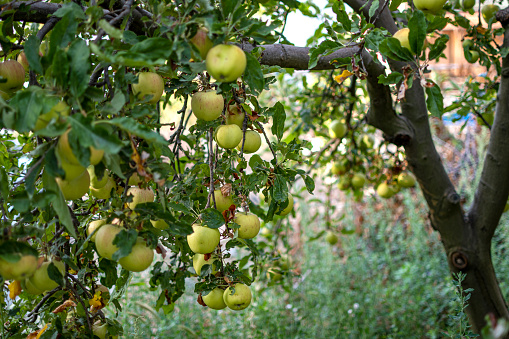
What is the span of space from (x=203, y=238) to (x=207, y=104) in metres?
0.27

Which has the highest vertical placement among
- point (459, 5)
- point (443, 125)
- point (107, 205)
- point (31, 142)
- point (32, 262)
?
point (443, 125)

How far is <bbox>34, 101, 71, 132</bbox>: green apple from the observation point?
614 mm

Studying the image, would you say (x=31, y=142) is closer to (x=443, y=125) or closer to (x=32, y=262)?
(x=32, y=262)

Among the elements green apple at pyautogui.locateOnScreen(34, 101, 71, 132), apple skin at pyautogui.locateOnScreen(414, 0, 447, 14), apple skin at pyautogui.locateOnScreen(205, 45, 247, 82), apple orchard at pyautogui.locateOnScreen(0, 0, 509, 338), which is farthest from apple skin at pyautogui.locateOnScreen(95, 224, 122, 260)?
apple skin at pyautogui.locateOnScreen(414, 0, 447, 14)

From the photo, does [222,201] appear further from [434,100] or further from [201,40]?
[434,100]

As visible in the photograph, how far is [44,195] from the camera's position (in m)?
0.65

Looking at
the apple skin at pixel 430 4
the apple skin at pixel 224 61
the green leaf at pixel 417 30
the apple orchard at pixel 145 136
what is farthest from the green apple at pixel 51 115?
the apple skin at pixel 430 4

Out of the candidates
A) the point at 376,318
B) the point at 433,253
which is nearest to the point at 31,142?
the point at 376,318

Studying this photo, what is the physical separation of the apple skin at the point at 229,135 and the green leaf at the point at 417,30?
42 cm

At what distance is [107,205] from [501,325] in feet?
2.04

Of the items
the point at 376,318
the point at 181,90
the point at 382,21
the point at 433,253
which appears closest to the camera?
the point at 181,90

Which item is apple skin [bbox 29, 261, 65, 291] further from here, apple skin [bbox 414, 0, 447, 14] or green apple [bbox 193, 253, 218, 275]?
apple skin [bbox 414, 0, 447, 14]

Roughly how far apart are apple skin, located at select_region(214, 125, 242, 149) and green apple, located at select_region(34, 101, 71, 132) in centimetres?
38

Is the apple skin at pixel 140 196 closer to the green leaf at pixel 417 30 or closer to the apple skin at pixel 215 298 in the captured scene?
the apple skin at pixel 215 298
